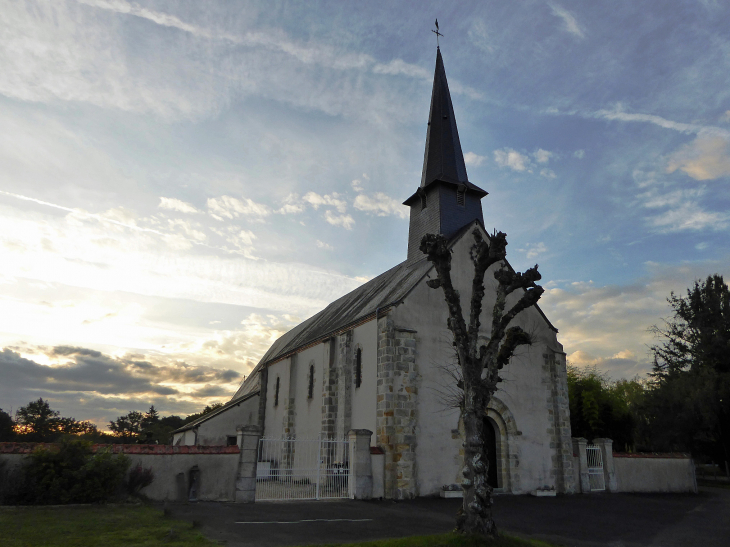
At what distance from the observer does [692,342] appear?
30.9 m

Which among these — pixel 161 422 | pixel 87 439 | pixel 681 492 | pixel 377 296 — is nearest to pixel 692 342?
pixel 681 492

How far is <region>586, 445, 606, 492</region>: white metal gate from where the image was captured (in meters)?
18.8

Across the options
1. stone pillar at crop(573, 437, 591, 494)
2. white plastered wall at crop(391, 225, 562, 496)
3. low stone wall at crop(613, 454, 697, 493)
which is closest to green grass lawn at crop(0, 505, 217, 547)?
white plastered wall at crop(391, 225, 562, 496)

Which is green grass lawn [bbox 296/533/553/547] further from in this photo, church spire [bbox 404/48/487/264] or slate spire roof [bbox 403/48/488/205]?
slate spire roof [bbox 403/48/488/205]

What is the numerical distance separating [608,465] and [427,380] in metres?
8.54

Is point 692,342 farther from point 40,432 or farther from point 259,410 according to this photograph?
point 40,432

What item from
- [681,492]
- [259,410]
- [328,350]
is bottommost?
[681,492]

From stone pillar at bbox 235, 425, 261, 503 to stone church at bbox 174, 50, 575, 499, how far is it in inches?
146

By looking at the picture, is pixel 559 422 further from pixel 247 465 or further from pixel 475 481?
pixel 247 465

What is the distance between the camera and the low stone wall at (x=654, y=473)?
19188 millimetres

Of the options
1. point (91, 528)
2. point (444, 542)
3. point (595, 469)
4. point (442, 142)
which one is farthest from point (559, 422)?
point (91, 528)

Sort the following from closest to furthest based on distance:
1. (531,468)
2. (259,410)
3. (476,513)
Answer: (476,513), (531,468), (259,410)

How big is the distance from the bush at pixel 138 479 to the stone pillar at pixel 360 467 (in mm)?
5561

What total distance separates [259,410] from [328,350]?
458 inches
